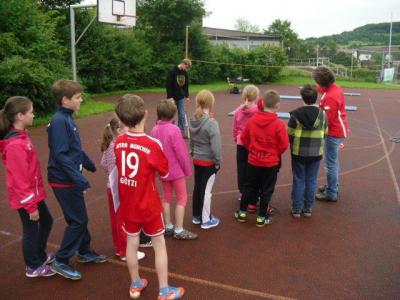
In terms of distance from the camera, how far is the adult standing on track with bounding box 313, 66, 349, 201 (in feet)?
17.9

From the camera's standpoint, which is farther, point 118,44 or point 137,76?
point 137,76

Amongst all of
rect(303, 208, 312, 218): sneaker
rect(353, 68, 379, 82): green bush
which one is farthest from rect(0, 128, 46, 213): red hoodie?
rect(353, 68, 379, 82): green bush

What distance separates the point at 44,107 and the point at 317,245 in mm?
10793

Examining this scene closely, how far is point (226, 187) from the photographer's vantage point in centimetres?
654

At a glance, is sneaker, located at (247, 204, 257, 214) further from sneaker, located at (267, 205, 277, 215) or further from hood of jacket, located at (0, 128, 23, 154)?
hood of jacket, located at (0, 128, 23, 154)

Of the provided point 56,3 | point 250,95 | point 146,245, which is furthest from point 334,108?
point 56,3

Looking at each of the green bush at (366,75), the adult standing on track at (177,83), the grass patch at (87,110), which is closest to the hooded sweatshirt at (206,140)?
the adult standing on track at (177,83)

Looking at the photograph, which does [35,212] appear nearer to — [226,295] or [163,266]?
[163,266]

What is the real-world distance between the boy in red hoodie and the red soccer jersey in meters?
1.88

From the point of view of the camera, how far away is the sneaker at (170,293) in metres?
3.30

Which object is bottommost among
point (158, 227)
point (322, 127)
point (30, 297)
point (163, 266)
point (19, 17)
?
point (30, 297)

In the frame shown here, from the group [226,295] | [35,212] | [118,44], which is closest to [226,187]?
[226,295]

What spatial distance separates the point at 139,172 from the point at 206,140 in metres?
1.57

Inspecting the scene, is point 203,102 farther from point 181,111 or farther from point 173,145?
point 181,111
